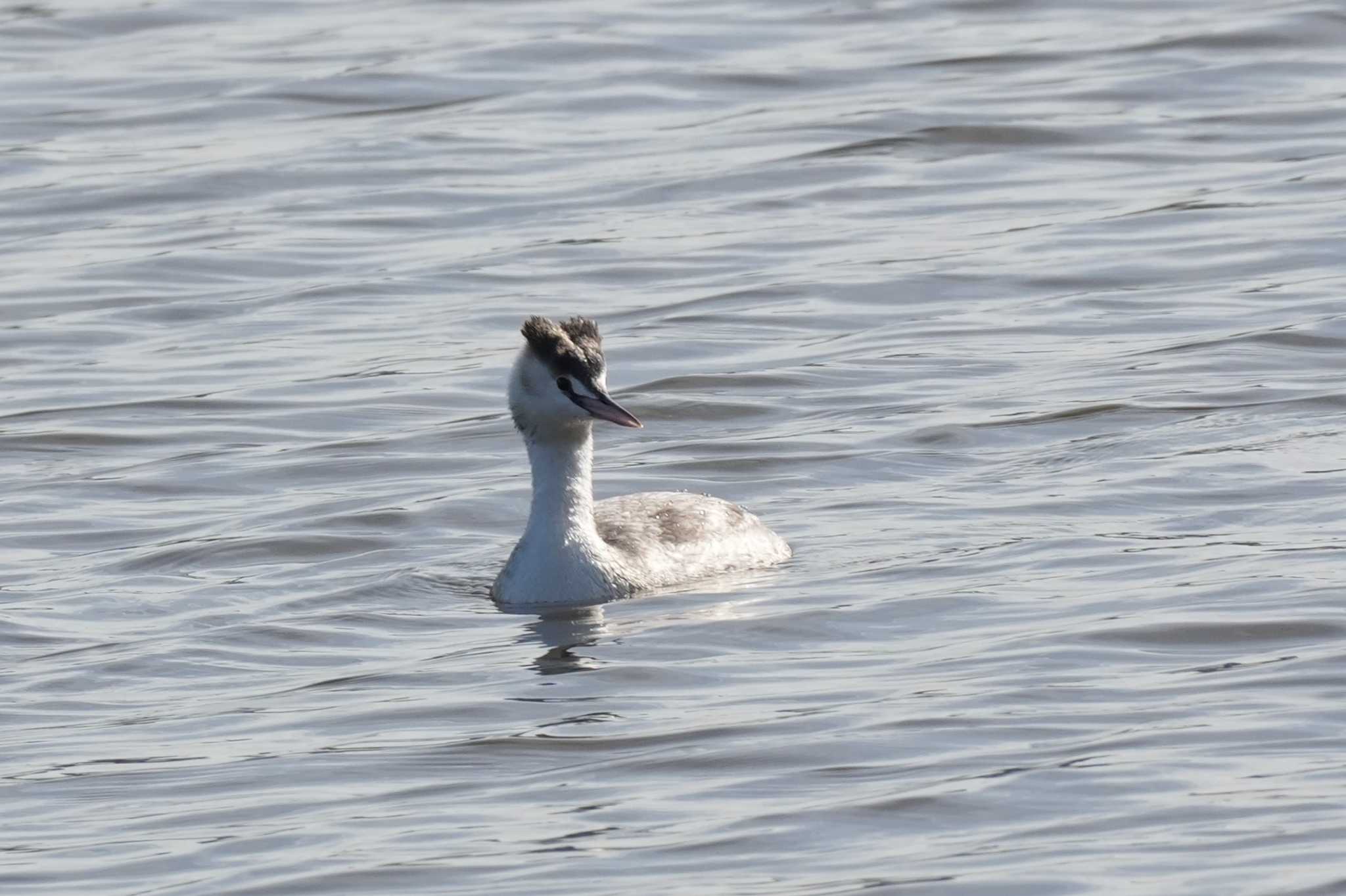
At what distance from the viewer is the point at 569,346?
504 inches

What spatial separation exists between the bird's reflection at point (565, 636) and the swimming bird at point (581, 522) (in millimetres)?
149

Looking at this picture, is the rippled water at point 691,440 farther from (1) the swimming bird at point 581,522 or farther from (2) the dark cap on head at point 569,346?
(2) the dark cap on head at point 569,346

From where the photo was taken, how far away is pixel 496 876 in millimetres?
8883

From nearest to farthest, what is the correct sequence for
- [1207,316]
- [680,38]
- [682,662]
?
[682,662] < [1207,316] < [680,38]

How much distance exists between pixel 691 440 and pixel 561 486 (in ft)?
10.5

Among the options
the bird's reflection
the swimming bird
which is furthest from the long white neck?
the bird's reflection

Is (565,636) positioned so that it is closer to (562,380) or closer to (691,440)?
(562,380)

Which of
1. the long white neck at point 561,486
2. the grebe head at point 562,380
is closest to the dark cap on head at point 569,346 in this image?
the grebe head at point 562,380

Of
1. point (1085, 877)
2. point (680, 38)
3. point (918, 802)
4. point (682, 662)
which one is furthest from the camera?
point (680, 38)

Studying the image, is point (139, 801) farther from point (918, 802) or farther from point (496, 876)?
point (918, 802)

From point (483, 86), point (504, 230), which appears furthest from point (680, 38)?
point (504, 230)

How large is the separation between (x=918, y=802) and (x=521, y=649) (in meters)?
3.08

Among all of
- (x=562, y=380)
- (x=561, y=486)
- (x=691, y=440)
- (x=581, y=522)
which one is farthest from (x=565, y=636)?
(x=691, y=440)

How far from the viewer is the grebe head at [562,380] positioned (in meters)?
12.8
